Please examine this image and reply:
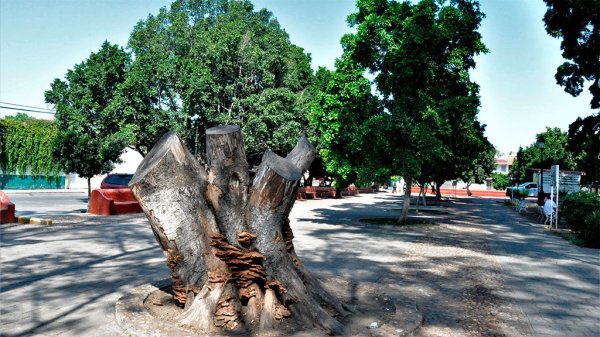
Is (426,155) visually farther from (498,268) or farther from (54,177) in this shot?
(54,177)

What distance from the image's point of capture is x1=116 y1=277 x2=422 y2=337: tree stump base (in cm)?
448

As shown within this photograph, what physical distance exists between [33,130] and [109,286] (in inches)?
1545

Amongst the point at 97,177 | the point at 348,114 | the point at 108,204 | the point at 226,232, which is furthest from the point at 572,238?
the point at 97,177

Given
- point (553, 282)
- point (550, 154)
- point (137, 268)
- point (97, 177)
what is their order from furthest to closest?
point (550, 154)
point (97, 177)
point (137, 268)
point (553, 282)

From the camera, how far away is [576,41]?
844 inches

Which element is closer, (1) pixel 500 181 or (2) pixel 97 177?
(2) pixel 97 177

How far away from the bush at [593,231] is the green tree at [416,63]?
455 centimetres

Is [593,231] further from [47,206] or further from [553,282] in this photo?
[47,206]

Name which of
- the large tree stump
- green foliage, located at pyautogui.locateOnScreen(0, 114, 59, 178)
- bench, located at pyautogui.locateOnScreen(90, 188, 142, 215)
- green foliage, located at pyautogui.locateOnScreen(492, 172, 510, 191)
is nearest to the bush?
the large tree stump

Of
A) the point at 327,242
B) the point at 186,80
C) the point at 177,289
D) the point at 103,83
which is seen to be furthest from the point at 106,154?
the point at 177,289

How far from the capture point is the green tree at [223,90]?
2408 cm

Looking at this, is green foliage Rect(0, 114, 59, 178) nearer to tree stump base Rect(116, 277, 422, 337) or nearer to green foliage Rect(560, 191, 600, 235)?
green foliage Rect(560, 191, 600, 235)

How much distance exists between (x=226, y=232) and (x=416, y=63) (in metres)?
11.9

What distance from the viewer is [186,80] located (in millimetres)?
24844
